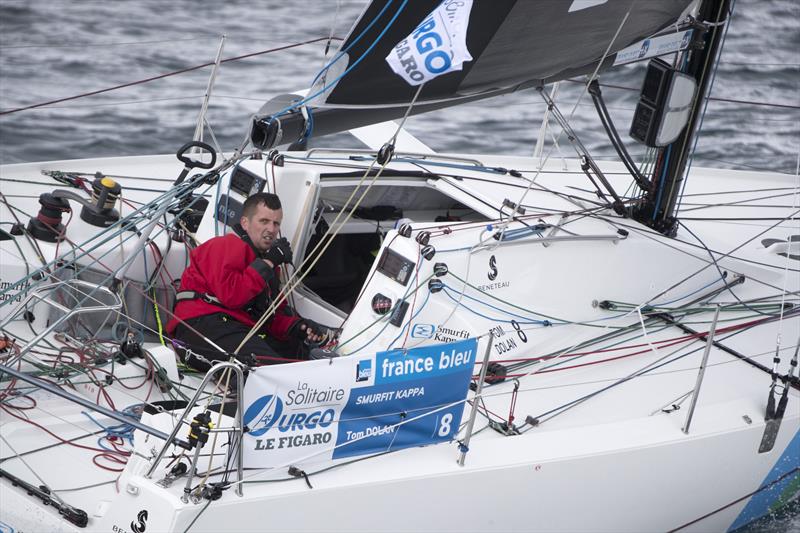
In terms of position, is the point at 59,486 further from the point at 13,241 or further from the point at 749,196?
the point at 749,196

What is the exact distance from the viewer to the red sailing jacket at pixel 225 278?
4.24m

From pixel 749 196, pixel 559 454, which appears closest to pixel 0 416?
pixel 559 454

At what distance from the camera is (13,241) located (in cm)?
482

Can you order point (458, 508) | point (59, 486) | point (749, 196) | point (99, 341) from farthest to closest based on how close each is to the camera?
point (749, 196)
point (99, 341)
point (458, 508)
point (59, 486)

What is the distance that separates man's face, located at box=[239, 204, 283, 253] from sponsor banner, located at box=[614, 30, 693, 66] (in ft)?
5.59

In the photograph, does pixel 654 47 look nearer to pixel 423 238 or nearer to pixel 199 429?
pixel 423 238

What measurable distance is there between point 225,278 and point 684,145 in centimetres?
249

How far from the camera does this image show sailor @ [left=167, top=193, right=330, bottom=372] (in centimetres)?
420

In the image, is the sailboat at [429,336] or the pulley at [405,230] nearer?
the sailboat at [429,336]

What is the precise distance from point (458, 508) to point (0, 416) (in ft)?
5.66

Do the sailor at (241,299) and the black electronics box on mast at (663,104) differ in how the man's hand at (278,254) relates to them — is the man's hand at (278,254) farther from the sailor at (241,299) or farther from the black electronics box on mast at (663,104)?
the black electronics box on mast at (663,104)

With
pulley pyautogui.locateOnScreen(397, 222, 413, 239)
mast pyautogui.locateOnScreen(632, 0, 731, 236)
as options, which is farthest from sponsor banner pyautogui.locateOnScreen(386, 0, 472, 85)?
mast pyautogui.locateOnScreen(632, 0, 731, 236)

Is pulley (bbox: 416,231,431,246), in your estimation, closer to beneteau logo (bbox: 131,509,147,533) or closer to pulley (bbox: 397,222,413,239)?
pulley (bbox: 397,222,413,239)

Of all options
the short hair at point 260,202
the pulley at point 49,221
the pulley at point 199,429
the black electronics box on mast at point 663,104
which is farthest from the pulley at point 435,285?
the pulley at point 49,221
